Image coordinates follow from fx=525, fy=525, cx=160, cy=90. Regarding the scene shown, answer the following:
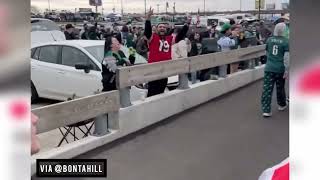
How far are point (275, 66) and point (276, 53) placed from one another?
0.24 meters

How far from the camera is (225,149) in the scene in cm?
699

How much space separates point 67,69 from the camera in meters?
10.9

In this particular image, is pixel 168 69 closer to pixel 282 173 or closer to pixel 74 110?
pixel 74 110

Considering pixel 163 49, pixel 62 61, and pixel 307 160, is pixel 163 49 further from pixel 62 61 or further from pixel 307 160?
pixel 307 160

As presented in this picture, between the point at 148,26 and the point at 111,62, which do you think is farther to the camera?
the point at 148,26

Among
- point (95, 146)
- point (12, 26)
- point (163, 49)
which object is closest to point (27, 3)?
point (12, 26)

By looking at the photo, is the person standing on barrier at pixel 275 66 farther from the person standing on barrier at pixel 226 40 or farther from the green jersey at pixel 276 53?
the person standing on barrier at pixel 226 40

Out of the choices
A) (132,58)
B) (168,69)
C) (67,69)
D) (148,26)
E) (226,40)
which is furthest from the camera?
(226,40)

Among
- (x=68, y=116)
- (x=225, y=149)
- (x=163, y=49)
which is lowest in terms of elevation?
(x=225, y=149)

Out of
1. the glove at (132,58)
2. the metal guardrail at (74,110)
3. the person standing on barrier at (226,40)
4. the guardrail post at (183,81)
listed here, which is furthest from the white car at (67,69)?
the person standing on barrier at (226,40)

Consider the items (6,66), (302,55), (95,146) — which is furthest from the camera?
(95,146)

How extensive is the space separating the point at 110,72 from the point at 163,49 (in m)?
1.86

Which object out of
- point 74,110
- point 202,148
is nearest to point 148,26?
point 202,148

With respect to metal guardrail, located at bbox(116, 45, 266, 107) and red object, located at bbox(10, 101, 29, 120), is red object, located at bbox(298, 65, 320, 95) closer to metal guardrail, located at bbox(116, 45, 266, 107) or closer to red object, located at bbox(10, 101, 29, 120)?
red object, located at bbox(10, 101, 29, 120)
